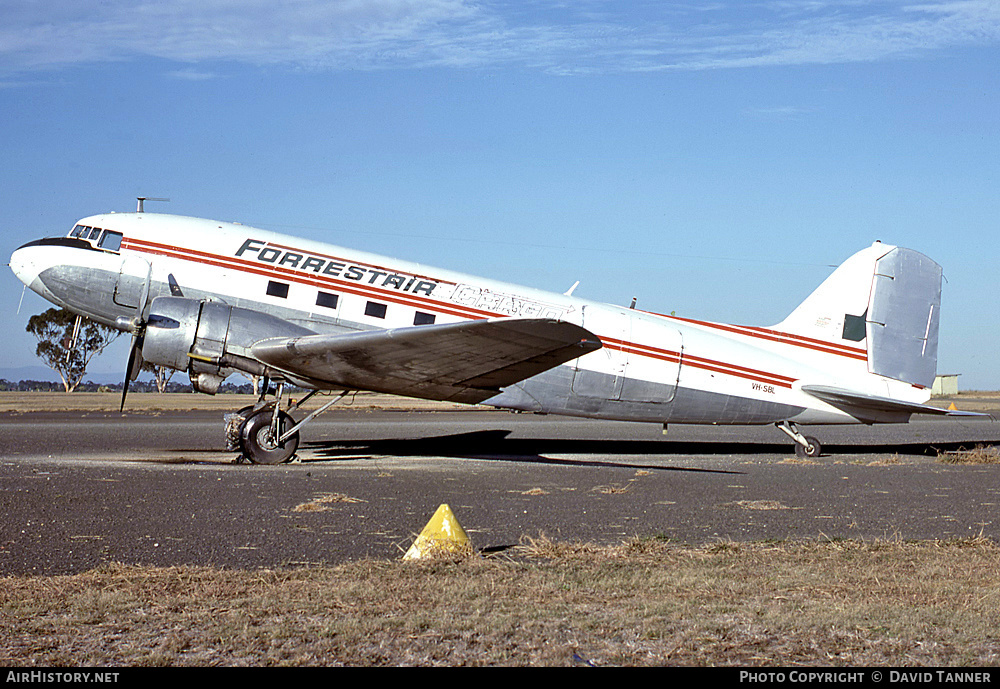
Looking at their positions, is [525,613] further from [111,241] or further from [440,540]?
[111,241]

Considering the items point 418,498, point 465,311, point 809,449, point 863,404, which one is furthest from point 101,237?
point 863,404

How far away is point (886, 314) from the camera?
734 inches

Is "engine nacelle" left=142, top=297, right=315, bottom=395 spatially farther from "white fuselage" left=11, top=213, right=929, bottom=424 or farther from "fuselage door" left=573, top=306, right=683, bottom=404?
"fuselage door" left=573, top=306, right=683, bottom=404

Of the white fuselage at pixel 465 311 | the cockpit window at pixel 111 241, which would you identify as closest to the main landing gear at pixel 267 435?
the white fuselage at pixel 465 311

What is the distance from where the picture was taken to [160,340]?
1440cm

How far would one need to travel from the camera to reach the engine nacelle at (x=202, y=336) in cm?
1442

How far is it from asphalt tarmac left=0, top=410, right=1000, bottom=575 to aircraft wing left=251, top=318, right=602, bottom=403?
1455 mm

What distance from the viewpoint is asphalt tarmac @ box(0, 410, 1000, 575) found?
7566 mm

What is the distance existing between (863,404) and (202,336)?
13211mm

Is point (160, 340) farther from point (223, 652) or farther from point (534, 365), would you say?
point (223, 652)

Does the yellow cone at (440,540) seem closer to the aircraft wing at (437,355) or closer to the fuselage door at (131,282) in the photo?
the aircraft wing at (437,355)

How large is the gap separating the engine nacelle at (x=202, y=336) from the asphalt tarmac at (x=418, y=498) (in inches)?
67.2

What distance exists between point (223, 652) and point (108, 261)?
42.5ft
